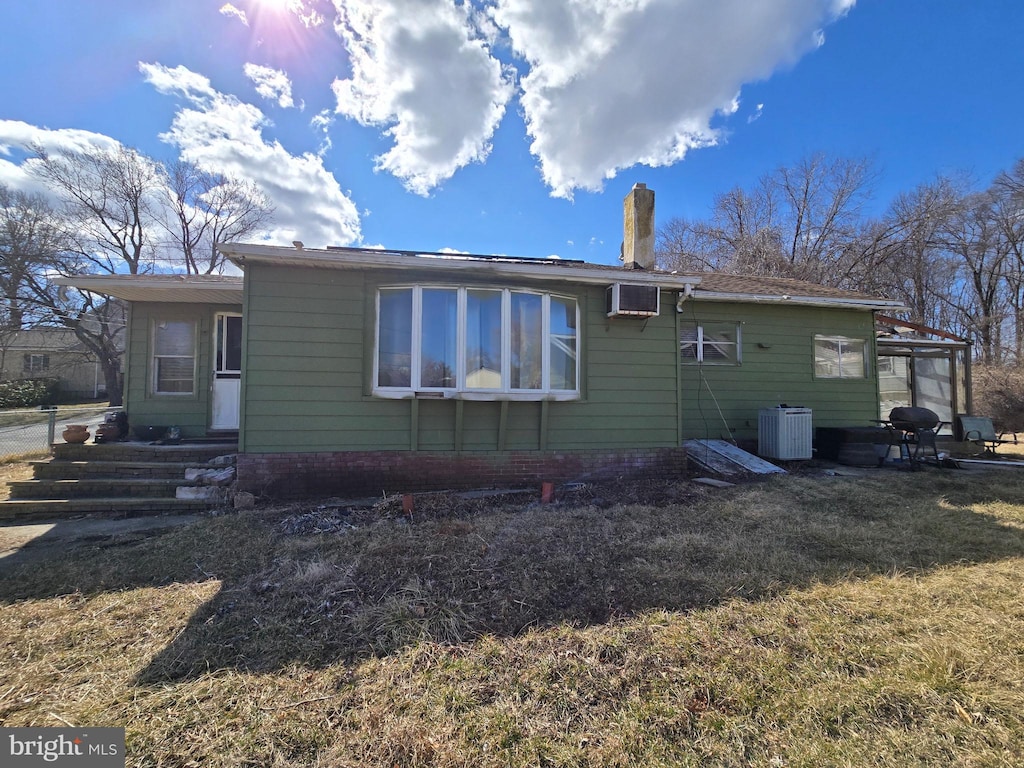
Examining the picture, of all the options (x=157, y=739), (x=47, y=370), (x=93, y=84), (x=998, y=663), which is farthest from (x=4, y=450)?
(x=47, y=370)

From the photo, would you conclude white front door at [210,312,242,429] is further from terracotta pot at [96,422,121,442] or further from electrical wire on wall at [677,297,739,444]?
electrical wire on wall at [677,297,739,444]

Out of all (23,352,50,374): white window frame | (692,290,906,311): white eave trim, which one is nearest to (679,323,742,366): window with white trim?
(692,290,906,311): white eave trim

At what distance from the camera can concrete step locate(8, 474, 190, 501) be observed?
4918mm

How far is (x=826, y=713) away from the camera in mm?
1743

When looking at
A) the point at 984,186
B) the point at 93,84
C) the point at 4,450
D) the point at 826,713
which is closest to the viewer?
the point at 826,713

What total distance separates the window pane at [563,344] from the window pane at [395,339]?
6.21 feet

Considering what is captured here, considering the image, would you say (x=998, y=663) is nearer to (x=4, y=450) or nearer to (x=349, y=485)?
(x=349, y=485)

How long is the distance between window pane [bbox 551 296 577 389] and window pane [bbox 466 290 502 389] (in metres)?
0.79

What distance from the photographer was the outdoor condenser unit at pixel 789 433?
23.8ft

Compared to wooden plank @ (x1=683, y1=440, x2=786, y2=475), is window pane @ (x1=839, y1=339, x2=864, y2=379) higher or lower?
higher

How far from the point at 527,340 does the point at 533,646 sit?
151 inches

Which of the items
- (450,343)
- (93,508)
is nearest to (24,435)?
(93,508)

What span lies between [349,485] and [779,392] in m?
7.90

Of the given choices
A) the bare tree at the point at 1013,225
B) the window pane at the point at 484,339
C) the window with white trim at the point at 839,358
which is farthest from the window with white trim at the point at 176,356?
the bare tree at the point at 1013,225
